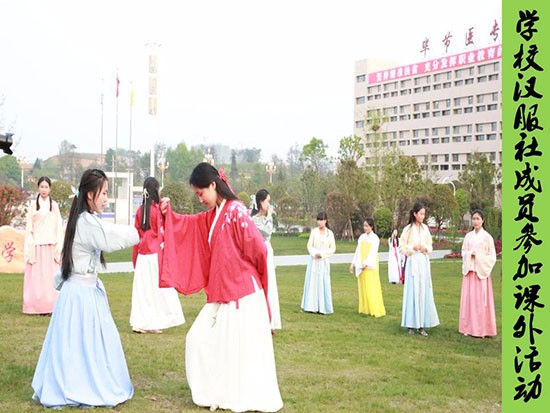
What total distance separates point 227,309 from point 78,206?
158 cm

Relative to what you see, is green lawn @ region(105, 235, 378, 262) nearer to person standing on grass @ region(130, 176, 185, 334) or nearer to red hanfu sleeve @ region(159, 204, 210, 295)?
person standing on grass @ region(130, 176, 185, 334)

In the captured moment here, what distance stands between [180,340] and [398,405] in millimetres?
3533

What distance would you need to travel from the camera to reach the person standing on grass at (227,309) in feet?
17.9

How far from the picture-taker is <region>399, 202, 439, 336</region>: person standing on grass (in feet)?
31.7

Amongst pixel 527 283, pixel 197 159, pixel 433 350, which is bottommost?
pixel 433 350

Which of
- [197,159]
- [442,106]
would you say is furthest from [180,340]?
[197,159]

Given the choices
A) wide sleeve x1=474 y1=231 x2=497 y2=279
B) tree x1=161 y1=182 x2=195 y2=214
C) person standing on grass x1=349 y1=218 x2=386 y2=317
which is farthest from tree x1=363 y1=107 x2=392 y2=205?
wide sleeve x1=474 y1=231 x2=497 y2=279

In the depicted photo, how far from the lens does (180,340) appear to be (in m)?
8.60

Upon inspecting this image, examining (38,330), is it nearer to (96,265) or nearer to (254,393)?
(96,265)

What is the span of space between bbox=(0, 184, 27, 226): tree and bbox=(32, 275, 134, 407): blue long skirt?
17.6m

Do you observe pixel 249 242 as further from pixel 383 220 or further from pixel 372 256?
pixel 383 220

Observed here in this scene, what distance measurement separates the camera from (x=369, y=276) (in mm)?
11680

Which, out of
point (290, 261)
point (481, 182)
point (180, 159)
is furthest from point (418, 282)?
point (180, 159)

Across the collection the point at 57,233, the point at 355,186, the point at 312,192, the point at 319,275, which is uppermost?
the point at 355,186
